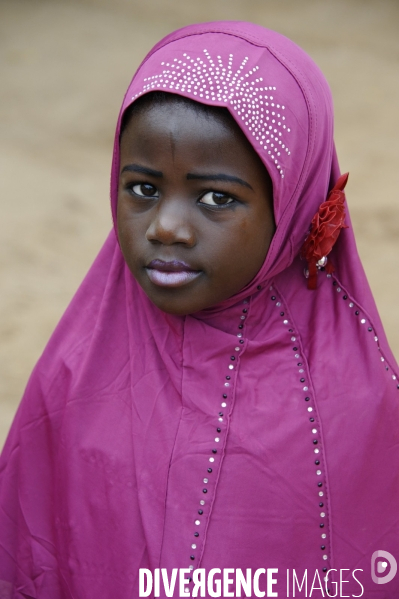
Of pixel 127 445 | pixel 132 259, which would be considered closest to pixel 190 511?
pixel 127 445

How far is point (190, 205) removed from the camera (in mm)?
1622

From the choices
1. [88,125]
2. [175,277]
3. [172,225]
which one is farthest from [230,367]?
[88,125]

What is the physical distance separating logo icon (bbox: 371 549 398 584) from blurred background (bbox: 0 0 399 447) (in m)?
1.90

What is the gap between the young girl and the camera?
64.1 inches

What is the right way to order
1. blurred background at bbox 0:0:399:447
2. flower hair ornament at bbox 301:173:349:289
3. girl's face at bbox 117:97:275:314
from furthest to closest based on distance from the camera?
blurred background at bbox 0:0:399:447 → flower hair ornament at bbox 301:173:349:289 → girl's face at bbox 117:97:275:314

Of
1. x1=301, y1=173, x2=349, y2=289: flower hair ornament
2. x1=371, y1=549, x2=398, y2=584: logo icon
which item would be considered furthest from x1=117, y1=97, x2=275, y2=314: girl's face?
x1=371, y1=549, x2=398, y2=584: logo icon

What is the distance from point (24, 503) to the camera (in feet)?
6.72

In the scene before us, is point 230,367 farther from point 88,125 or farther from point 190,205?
point 88,125

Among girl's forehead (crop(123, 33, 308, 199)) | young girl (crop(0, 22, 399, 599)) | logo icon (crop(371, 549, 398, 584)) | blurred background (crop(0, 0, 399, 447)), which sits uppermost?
blurred background (crop(0, 0, 399, 447))

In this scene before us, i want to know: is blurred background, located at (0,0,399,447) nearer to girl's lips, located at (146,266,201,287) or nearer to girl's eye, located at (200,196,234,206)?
girl's lips, located at (146,266,201,287)

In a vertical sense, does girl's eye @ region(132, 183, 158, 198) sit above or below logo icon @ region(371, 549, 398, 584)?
above

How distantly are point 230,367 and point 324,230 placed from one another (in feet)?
1.15

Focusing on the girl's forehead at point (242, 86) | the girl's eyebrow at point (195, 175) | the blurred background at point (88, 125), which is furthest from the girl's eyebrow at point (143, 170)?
the blurred background at point (88, 125)

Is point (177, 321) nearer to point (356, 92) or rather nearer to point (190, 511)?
point (190, 511)
